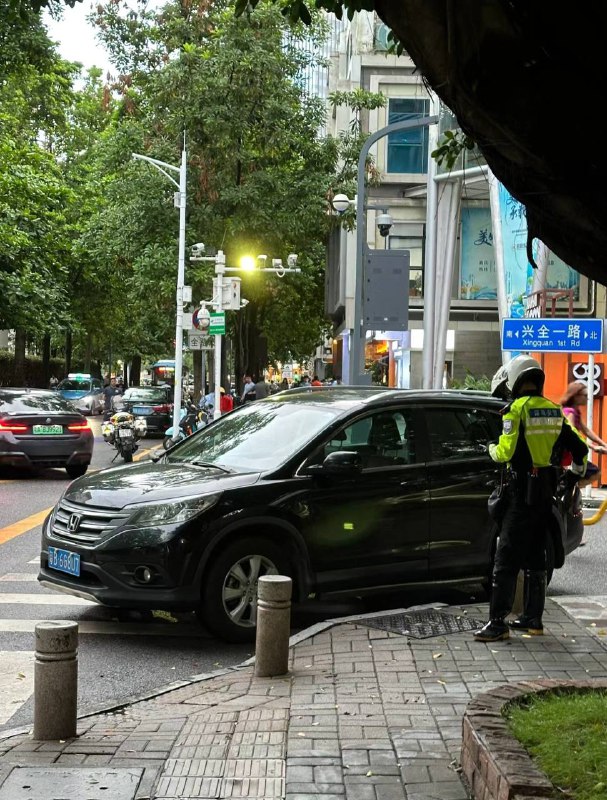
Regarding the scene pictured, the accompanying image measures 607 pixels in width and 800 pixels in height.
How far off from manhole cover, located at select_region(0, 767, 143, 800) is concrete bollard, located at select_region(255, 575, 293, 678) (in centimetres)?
162

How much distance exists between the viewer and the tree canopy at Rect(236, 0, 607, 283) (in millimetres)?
3416

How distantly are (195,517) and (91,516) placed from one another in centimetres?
79

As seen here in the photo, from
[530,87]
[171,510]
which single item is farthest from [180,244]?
[530,87]

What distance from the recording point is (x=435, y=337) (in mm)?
31688

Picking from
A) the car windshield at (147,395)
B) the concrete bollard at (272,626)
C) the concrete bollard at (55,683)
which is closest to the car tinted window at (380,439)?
the concrete bollard at (272,626)

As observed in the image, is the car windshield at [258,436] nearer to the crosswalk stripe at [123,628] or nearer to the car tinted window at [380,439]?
the car tinted window at [380,439]

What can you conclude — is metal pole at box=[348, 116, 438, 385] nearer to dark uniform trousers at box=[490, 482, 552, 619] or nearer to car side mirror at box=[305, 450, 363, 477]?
car side mirror at box=[305, 450, 363, 477]

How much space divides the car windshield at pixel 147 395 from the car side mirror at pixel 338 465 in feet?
96.5

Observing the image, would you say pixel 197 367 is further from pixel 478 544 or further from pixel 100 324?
pixel 478 544

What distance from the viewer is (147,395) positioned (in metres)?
38.2

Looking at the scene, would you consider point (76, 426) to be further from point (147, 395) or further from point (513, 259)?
point (147, 395)

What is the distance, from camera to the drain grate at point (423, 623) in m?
7.46

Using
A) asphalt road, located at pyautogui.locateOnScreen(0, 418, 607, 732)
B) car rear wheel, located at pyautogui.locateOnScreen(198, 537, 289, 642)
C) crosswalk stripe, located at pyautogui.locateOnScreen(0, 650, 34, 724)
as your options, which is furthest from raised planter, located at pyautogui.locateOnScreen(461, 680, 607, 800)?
car rear wheel, located at pyautogui.locateOnScreen(198, 537, 289, 642)

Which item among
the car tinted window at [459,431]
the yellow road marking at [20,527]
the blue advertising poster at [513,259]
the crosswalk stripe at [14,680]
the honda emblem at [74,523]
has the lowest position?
the yellow road marking at [20,527]
